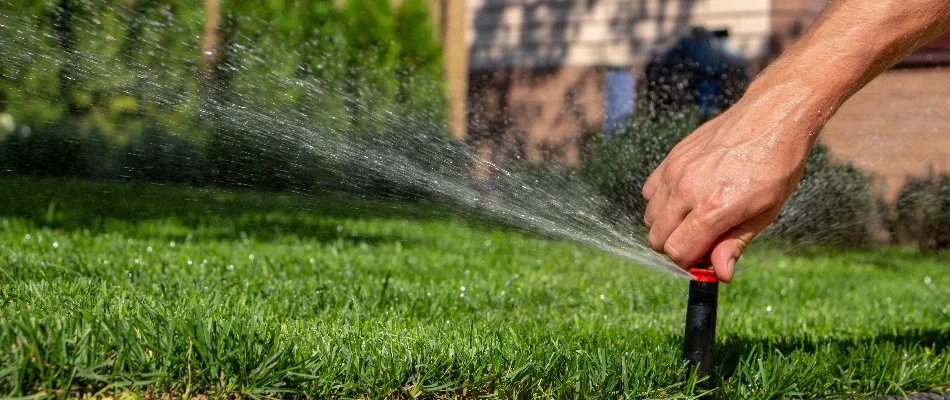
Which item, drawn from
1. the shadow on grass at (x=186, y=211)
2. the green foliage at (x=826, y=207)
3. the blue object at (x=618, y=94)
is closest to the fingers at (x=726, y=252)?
the green foliage at (x=826, y=207)

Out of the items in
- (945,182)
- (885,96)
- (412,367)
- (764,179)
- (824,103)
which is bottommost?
(412,367)

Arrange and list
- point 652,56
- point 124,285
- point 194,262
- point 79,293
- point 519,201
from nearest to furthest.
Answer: point 79,293, point 124,285, point 519,201, point 194,262, point 652,56

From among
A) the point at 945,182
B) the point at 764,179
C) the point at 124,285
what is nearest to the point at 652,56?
the point at 945,182

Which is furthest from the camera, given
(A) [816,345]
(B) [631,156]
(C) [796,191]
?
(B) [631,156]

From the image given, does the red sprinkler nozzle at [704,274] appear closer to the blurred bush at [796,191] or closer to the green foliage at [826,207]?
the green foliage at [826,207]

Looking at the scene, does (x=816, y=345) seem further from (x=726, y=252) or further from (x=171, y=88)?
(x=171, y=88)

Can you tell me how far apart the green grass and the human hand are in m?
0.34

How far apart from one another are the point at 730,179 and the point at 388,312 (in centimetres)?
140

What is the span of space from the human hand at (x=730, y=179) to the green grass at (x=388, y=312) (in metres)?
0.34

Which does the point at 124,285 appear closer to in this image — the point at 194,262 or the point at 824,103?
the point at 194,262

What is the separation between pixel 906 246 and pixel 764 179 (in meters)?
5.61

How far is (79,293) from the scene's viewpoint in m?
2.66

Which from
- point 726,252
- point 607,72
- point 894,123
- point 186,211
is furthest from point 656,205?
point 607,72

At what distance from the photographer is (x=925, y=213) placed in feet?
23.1
